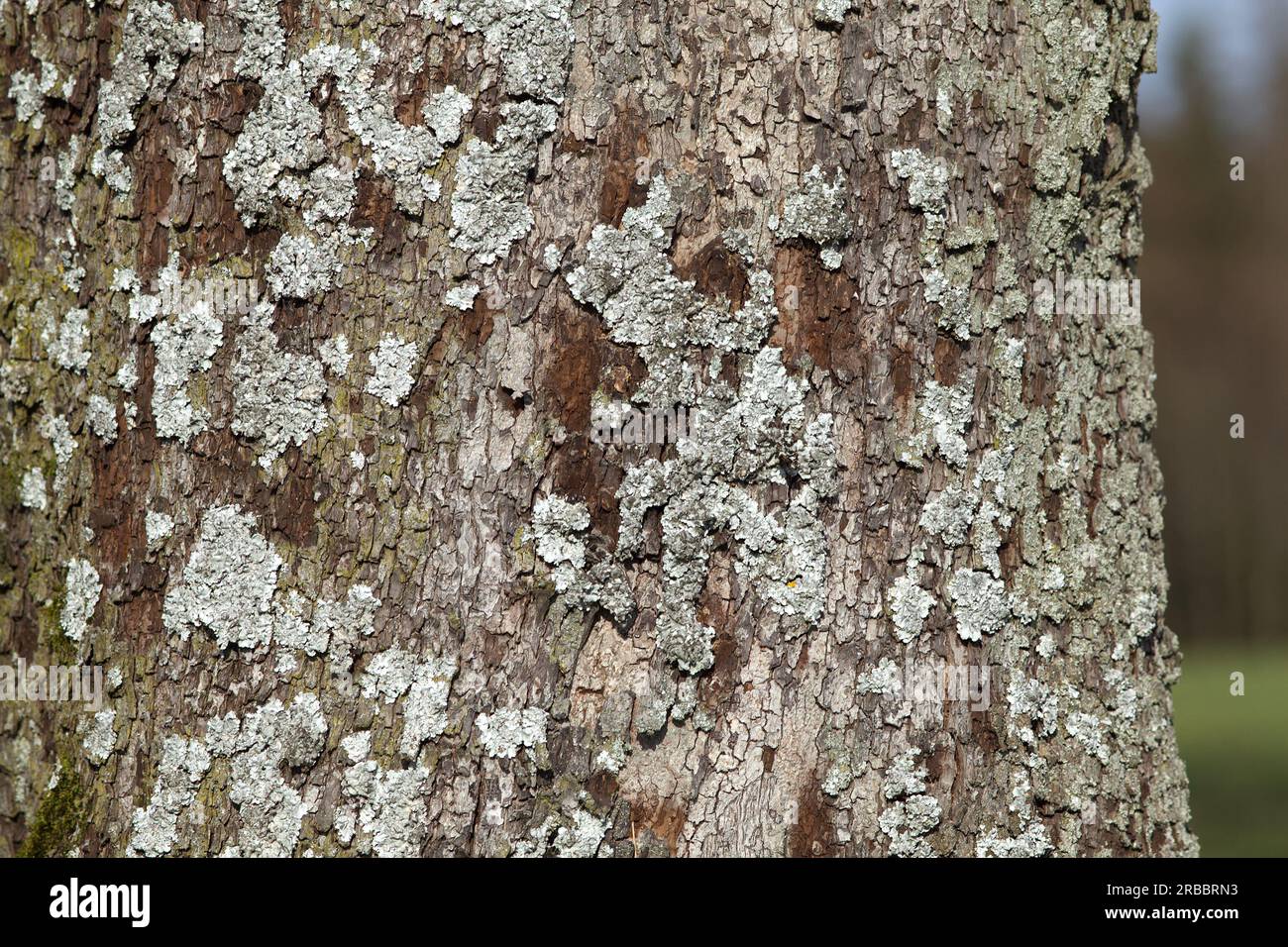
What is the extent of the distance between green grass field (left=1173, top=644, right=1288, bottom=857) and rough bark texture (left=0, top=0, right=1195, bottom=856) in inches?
204

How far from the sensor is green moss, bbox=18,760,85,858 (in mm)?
1533

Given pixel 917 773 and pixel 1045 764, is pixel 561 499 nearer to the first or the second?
pixel 917 773

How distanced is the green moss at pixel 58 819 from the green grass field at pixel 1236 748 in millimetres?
5873

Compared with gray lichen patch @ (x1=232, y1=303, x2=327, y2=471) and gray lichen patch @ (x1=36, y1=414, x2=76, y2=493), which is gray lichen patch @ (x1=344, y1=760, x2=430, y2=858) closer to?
gray lichen patch @ (x1=232, y1=303, x2=327, y2=471)

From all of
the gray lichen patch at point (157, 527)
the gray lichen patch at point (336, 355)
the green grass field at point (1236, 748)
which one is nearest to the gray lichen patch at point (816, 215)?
the gray lichen patch at point (336, 355)

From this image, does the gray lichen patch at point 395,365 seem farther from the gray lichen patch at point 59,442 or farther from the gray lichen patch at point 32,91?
the gray lichen patch at point 32,91

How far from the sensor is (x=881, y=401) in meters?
1.43

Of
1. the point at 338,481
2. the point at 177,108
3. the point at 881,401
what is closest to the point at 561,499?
the point at 338,481

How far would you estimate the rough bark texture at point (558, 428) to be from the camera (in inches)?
54.0

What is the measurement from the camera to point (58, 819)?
1.56 m

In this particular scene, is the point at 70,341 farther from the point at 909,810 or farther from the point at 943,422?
the point at 909,810

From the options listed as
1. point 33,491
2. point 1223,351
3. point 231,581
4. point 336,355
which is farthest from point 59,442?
point 1223,351

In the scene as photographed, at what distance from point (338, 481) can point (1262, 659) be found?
14.3m

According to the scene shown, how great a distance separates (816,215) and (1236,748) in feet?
33.3
